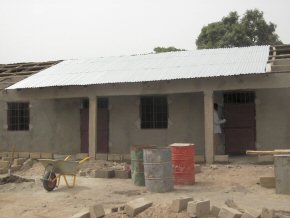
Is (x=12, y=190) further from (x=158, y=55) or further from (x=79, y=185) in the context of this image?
(x=158, y=55)

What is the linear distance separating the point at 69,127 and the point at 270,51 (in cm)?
805

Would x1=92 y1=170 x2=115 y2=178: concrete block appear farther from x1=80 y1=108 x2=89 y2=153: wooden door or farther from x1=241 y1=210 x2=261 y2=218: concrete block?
x1=241 y1=210 x2=261 y2=218: concrete block

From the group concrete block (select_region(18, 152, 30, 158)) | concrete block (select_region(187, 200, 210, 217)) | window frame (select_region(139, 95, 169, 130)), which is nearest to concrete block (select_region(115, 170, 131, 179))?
window frame (select_region(139, 95, 169, 130))

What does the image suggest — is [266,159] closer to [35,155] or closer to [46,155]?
[46,155]

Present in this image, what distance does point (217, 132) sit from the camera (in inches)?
525

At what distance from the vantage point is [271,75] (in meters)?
11.9

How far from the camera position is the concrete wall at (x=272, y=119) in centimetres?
1277

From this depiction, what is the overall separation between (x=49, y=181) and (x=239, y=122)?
7104 mm

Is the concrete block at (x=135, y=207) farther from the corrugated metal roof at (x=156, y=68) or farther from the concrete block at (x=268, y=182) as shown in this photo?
the corrugated metal roof at (x=156, y=68)

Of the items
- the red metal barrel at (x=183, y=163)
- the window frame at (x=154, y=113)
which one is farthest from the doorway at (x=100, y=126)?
the red metal barrel at (x=183, y=163)

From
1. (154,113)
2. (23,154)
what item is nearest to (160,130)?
(154,113)

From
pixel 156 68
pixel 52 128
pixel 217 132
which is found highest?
pixel 156 68

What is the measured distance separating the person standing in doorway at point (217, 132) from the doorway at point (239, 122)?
10.9 inches

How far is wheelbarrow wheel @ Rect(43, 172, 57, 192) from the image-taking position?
377 inches
